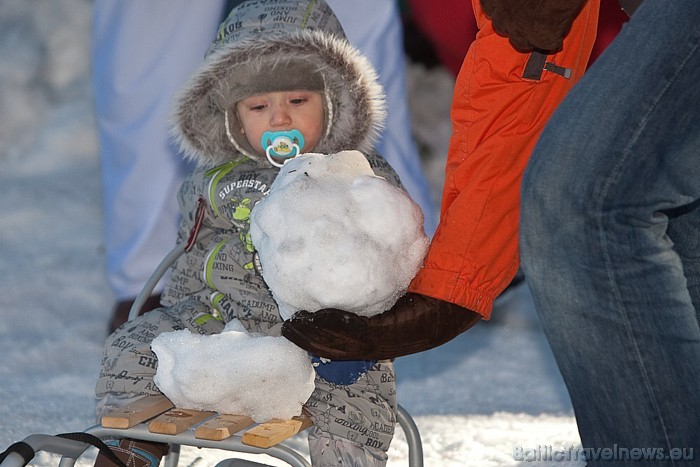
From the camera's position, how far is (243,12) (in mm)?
2119

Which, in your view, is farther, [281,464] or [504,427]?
[504,427]

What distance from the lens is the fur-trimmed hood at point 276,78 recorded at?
2.03m

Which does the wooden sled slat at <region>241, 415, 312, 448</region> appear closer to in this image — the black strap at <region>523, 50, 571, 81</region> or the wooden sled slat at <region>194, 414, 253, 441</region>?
the wooden sled slat at <region>194, 414, 253, 441</region>

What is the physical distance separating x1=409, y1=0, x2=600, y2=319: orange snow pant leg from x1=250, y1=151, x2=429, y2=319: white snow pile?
6cm

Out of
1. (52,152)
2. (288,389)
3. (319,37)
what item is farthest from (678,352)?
(52,152)

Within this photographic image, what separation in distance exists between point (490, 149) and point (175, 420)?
646 millimetres

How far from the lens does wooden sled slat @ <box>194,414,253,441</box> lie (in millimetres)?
1563

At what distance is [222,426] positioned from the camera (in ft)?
5.23

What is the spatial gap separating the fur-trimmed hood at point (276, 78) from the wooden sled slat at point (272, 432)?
603mm

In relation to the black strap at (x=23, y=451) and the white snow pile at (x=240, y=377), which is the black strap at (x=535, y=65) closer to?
the white snow pile at (x=240, y=377)

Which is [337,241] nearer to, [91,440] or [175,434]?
[175,434]

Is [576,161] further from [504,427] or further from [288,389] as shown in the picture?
[504,427]

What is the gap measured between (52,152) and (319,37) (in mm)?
3578

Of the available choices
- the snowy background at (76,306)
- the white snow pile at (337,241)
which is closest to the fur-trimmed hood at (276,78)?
the white snow pile at (337,241)
